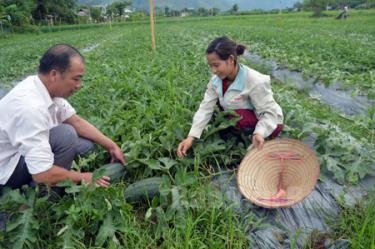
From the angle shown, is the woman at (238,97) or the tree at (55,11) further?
the tree at (55,11)

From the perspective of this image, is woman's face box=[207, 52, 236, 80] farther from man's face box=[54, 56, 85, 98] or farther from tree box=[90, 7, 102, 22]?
tree box=[90, 7, 102, 22]

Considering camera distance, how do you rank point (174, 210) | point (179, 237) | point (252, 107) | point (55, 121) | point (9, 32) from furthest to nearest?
1. point (9, 32)
2. point (252, 107)
3. point (55, 121)
4. point (174, 210)
5. point (179, 237)

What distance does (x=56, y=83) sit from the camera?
2.61 metres

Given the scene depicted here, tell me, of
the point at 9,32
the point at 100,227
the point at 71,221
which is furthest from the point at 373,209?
the point at 9,32

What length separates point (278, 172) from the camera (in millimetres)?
Answer: 2916

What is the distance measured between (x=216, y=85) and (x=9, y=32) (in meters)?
38.9

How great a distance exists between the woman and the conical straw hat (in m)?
0.13

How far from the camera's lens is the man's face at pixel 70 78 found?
8.41ft

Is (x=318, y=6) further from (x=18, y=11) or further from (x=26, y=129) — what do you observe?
(x=26, y=129)

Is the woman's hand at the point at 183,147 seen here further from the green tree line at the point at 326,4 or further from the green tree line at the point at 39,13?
the green tree line at the point at 326,4

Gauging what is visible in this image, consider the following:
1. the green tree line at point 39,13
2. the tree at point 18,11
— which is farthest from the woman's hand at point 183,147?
the tree at point 18,11

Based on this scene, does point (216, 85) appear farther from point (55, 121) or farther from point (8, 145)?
point (8, 145)

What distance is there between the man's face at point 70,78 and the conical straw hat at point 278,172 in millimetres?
1330

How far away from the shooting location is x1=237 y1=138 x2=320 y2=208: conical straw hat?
268 cm
